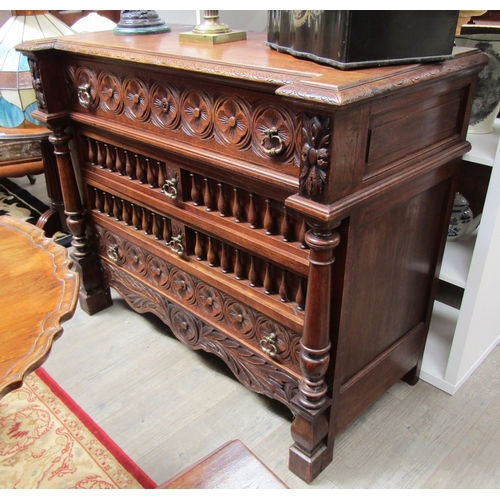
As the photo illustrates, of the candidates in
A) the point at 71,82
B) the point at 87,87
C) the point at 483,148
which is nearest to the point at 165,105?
the point at 87,87

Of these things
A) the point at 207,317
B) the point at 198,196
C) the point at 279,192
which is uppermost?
the point at 279,192

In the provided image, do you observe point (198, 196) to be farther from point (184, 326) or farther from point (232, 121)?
point (184, 326)

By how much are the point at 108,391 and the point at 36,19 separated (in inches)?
60.4

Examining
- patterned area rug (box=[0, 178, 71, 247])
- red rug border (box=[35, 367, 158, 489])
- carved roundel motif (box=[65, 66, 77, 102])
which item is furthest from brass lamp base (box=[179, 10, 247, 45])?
patterned area rug (box=[0, 178, 71, 247])

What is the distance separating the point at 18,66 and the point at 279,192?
4.61 feet

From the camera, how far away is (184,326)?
1.71m

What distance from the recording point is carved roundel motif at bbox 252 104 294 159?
1.08 meters

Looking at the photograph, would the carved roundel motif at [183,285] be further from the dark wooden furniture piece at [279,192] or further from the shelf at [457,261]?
the shelf at [457,261]

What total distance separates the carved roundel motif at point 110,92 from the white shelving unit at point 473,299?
3.34ft

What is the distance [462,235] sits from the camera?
5.48 ft

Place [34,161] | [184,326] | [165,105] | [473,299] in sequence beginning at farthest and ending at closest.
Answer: [34,161] → [184,326] → [473,299] → [165,105]

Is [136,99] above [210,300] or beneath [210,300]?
above
